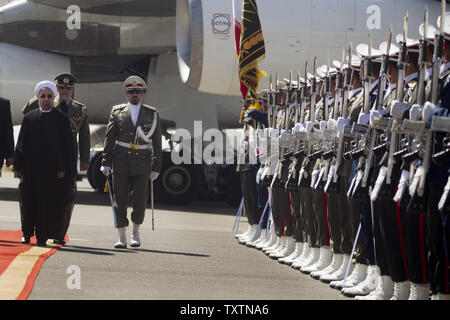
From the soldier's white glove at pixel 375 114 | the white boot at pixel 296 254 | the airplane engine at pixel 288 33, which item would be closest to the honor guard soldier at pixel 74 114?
the white boot at pixel 296 254

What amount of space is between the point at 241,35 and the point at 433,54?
586 cm

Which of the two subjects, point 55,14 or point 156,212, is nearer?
point 156,212

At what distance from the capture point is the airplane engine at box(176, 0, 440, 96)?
14.1 metres

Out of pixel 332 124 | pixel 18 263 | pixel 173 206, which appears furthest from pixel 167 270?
pixel 173 206

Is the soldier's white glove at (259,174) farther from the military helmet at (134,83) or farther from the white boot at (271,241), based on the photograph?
the military helmet at (134,83)

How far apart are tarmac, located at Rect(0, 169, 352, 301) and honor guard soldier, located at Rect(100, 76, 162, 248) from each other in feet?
1.11

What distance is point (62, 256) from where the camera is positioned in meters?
8.15

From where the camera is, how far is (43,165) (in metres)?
9.05

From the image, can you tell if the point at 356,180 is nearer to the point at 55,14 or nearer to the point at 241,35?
the point at 241,35

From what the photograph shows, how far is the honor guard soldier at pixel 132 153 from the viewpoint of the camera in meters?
9.27

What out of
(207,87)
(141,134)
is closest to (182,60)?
(207,87)

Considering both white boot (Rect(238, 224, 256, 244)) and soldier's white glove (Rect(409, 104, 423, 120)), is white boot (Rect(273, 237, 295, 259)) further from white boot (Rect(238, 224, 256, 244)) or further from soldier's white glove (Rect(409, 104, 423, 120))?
soldier's white glove (Rect(409, 104, 423, 120))

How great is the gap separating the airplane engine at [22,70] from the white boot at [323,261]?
8749 millimetres

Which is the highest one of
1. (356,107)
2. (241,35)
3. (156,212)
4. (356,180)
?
(241,35)
